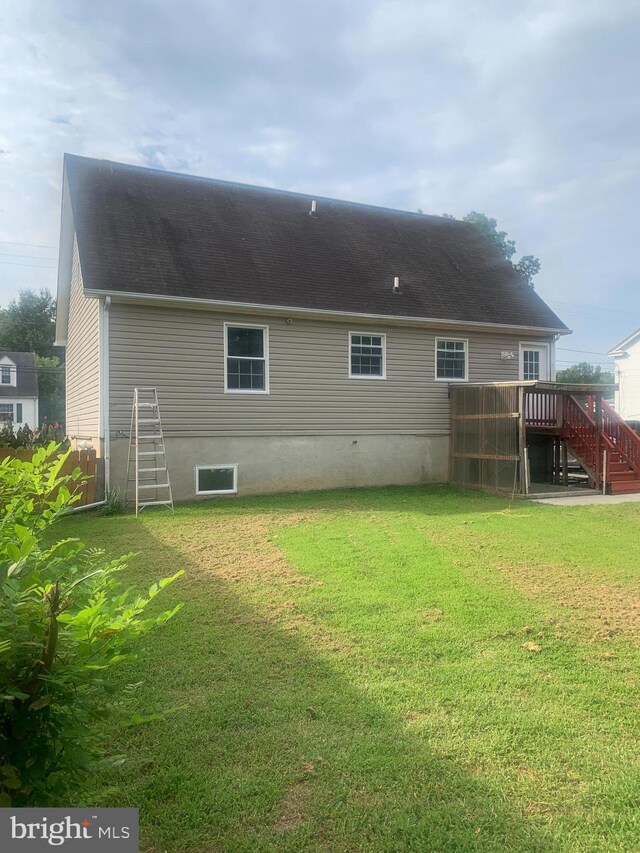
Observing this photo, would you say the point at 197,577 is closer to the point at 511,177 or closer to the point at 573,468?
the point at 573,468

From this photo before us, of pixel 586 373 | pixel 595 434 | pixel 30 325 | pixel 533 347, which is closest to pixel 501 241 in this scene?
pixel 533 347

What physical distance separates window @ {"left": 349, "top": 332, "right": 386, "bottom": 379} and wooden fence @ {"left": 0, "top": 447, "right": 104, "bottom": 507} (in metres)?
6.03

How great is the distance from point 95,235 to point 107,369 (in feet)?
10.4

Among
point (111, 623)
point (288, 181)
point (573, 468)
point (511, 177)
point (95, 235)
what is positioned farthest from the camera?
point (288, 181)

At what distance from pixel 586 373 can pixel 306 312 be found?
5733 cm

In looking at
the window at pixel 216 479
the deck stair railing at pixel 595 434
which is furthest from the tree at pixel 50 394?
the deck stair railing at pixel 595 434

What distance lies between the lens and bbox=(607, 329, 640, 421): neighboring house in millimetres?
28141

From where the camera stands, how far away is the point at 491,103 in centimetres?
1353

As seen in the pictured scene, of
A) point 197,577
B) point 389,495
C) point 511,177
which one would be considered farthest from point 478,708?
point 511,177

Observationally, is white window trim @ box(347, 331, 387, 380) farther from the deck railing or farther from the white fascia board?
the deck railing

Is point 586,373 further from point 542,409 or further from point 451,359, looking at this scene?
point 451,359

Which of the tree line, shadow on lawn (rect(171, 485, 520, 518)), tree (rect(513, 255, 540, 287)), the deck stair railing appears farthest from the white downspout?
the tree line

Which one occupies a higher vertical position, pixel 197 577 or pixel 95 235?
pixel 95 235

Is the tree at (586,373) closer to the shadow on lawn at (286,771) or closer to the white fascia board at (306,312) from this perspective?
the white fascia board at (306,312)
